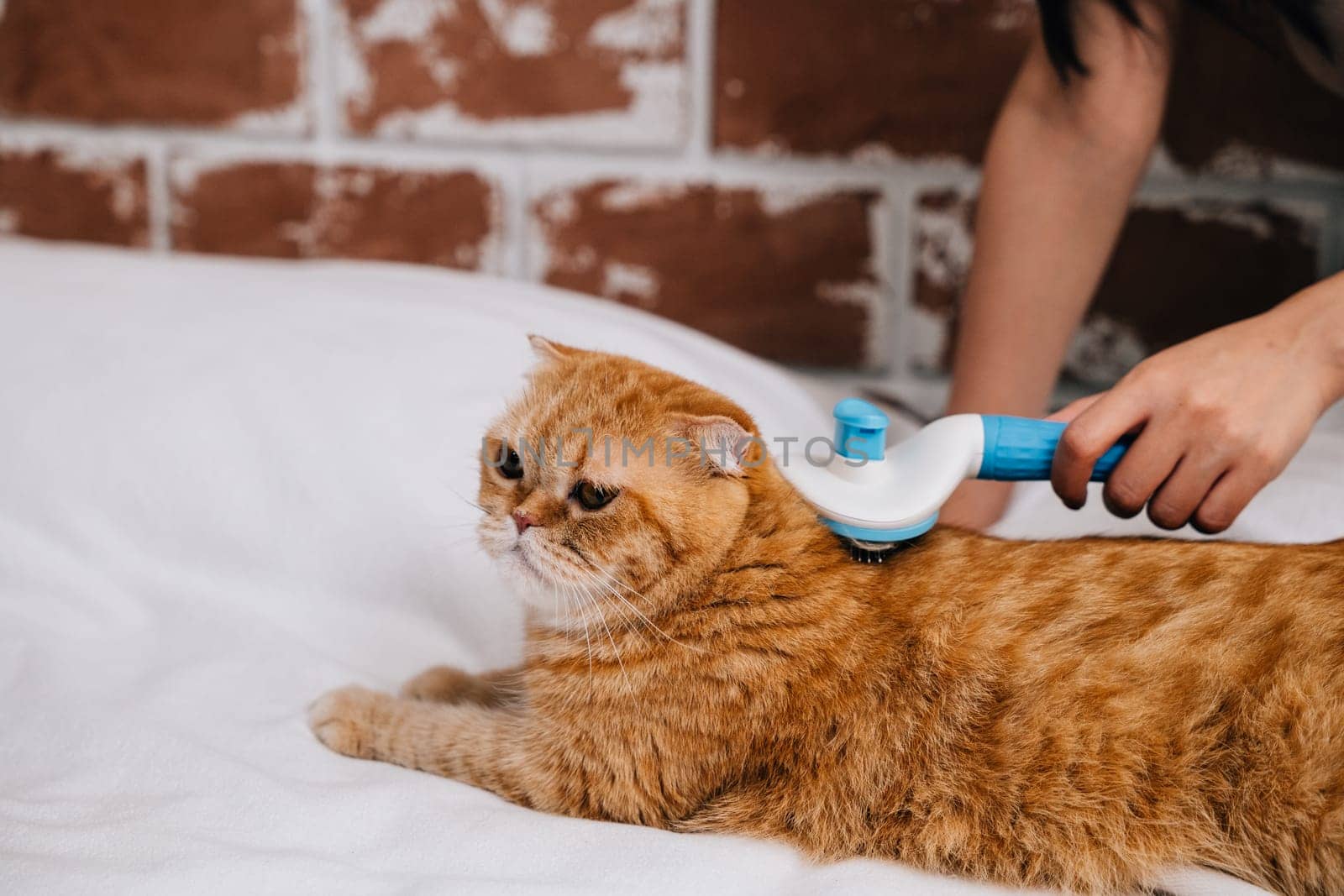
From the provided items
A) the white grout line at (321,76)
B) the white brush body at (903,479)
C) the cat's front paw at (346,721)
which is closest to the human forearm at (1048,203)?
the white brush body at (903,479)

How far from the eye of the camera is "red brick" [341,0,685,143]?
1.27 m

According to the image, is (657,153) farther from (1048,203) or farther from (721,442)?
(721,442)

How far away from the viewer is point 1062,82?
0.95 m

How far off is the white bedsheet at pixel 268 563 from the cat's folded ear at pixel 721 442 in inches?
9.8

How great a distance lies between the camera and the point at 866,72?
48.3 inches

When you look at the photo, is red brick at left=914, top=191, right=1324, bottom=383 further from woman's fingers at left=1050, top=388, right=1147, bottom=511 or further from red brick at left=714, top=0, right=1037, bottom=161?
woman's fingers at left=1050, top=388, right=1147, bottom=511

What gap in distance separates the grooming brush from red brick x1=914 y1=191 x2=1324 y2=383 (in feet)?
1.99

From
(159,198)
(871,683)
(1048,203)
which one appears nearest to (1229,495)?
(871,683)

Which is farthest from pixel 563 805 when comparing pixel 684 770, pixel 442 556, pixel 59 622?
pixel 59 622

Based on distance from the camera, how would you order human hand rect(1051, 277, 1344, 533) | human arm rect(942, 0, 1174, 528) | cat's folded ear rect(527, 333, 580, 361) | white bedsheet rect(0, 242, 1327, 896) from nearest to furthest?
1. white bedsheet rect(0, 242, 1327, 896)
2. human hand rect(1051, 277, 1344, 533)
3. cat's folded ear rect(527, 333, 580, 361)
4. human arm rect(942, 0, 1174, 528)

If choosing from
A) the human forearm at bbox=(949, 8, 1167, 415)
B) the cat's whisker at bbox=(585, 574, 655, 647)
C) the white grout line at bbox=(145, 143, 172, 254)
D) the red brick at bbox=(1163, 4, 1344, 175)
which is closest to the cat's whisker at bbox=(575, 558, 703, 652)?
the cat's whisker at bbox=(585, 574, 655, 647)

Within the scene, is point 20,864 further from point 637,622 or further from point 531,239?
point 531,239

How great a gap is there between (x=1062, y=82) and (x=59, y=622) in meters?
0.99

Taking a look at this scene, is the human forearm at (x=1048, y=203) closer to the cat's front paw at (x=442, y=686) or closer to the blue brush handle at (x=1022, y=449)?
the blue brush handle at (x=1022, y=449)
